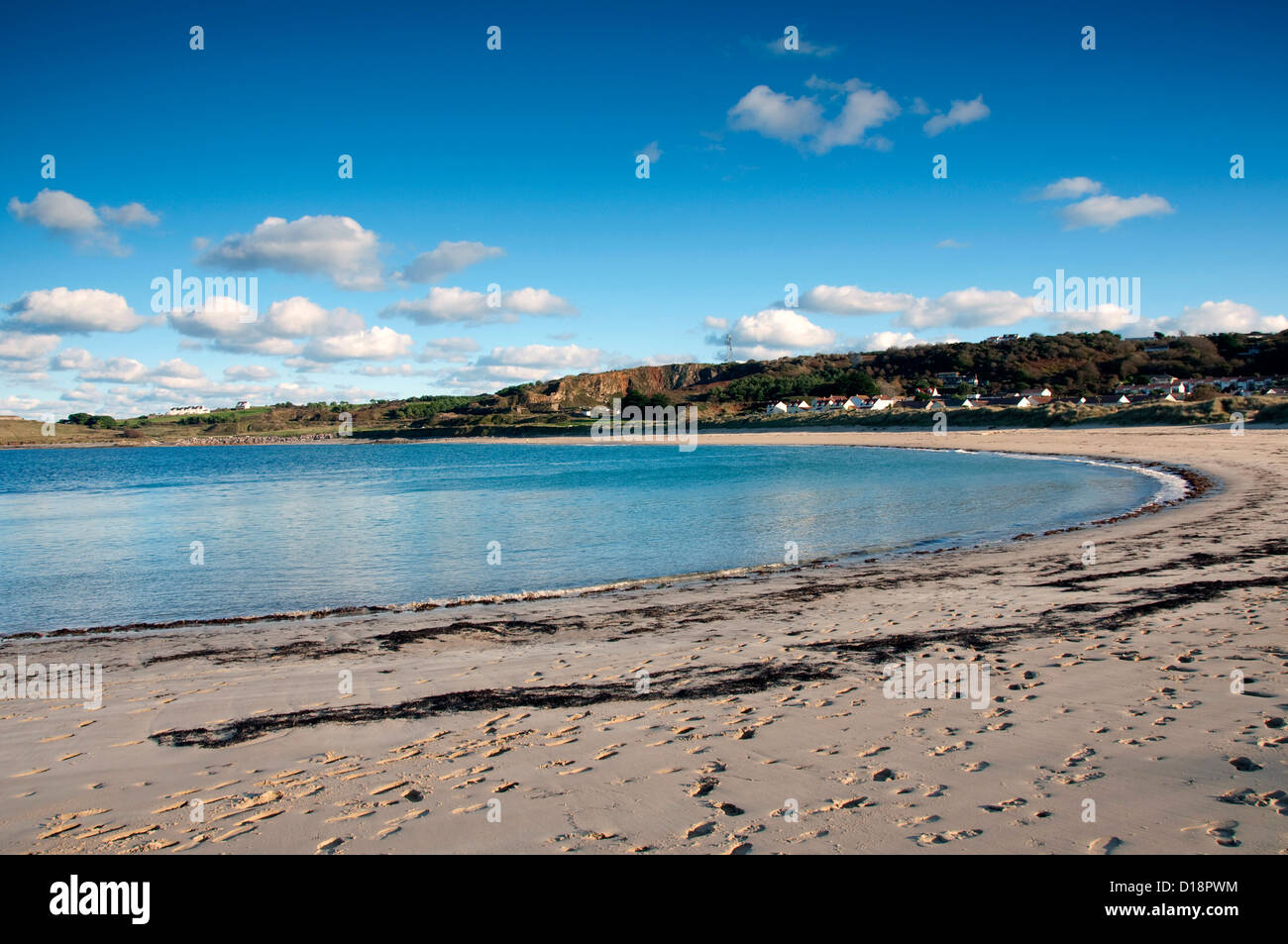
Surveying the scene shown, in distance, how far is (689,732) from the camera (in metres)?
5.59

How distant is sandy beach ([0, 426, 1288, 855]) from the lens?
4082 millimetres

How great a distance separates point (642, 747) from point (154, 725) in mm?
4211

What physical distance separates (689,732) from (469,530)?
17037 millimetres

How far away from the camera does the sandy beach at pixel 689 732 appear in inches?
161

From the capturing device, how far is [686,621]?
9.98 meters

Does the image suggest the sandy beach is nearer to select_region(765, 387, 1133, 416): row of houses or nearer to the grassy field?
the grassy field

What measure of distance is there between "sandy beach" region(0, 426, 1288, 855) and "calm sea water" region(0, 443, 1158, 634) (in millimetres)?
3270
